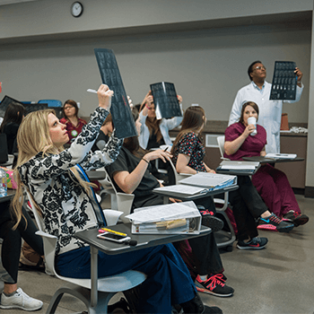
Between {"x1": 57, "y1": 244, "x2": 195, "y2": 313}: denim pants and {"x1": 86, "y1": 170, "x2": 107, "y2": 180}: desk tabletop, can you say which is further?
{"x1": 86, "y1": 170, "x2": 107, "y2": 180}: desk tabletop

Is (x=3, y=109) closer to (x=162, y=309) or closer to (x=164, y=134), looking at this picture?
(x=164, y=134)

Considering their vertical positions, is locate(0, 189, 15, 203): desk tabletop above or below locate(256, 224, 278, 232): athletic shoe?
above

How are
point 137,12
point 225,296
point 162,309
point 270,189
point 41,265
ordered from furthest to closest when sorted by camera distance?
point 137,12
point 270,189
point 41,265
point 225,296
point 162,309

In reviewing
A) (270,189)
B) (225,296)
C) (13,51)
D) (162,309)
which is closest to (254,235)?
(270,189)

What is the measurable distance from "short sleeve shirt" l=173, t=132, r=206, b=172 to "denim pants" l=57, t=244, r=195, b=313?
1.36 meters

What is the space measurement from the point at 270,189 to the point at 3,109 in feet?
9.56

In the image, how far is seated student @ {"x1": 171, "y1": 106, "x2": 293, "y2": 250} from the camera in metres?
2.83

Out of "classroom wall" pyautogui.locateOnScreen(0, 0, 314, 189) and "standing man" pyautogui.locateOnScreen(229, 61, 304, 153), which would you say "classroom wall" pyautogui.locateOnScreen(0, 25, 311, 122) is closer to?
"classroom wall" pyautogui.locateOnScreen(0, 0, 314, 189)

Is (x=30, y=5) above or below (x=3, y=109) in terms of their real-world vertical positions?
above

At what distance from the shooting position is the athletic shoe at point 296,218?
3029 mm

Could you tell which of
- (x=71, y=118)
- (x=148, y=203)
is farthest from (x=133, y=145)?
(x=71, y=118)

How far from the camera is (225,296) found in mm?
2131

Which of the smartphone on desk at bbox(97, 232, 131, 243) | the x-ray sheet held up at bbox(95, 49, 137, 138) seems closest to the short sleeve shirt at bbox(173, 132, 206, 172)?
the x-ray sheet held up at bbox(95, 49, 137, 138)

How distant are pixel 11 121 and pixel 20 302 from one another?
2348mm
